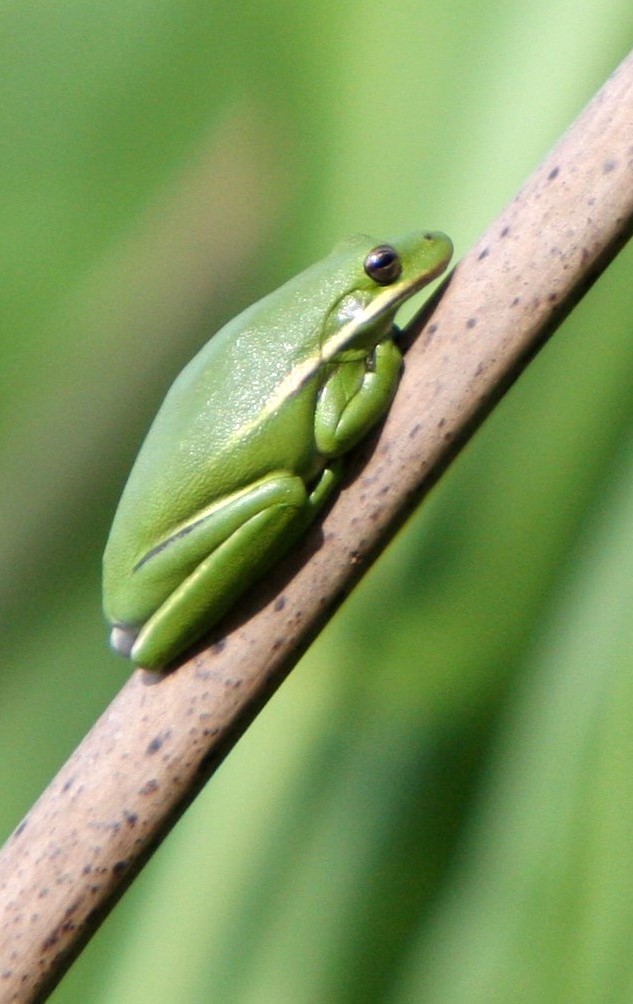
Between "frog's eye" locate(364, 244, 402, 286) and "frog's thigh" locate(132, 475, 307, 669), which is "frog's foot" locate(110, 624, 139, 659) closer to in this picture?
"frog's thigh" locate(132, 475, 307, 669)

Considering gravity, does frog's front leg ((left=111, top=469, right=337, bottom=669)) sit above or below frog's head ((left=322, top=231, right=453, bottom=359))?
below

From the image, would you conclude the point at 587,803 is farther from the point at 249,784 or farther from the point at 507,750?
the point at 249,784

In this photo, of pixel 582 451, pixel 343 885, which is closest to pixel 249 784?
pixel 343 885

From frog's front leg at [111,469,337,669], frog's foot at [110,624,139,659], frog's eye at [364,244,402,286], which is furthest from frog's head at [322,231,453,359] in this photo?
frog's foot at [110,624,139,659]

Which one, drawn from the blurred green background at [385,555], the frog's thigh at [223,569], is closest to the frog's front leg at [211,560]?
the frog's thigh at [223,569]

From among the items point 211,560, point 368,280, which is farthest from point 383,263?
point 211,560

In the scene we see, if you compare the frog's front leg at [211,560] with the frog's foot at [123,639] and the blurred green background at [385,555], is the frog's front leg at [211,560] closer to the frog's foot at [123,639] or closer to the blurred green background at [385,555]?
the frog's foot at [123,639]
